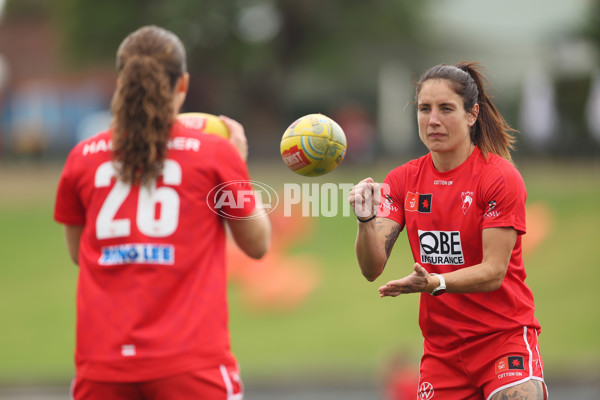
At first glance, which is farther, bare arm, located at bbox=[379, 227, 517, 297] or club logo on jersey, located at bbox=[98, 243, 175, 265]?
bare arm, located at bbox=[379, 227, 517, 297]

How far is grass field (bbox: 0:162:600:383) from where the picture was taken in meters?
23.2

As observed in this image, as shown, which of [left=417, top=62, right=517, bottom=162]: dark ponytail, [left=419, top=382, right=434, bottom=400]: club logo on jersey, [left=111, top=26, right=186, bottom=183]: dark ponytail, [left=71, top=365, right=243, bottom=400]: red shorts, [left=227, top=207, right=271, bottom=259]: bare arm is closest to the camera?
[left=71, top=365, right=243, bottom=400]: red shorts

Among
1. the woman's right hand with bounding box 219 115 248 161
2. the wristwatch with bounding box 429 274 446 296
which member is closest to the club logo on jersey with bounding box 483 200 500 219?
the wristwatch with bounding box 429 274 446 296

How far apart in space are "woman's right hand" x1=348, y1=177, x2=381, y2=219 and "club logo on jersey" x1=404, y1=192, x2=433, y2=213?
0.98 feet

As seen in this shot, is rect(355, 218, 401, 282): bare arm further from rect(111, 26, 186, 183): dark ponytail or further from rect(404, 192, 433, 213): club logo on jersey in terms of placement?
rect(111, 26, 186, 183): dark ponytail

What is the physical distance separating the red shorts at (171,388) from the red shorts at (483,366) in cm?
126

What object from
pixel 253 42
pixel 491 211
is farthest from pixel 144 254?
pixel 253 42

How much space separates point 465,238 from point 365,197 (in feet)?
1.91

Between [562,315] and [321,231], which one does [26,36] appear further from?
[562,315]

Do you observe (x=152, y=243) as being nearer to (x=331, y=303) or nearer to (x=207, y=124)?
(x=207, y=124)

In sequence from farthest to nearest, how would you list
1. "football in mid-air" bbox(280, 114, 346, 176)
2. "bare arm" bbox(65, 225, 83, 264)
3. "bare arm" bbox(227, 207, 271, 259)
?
1. "football in mid-air" bbox(280, 114, 346, 176)
2. "bare arm" bbox(65, 225, 83, 264)
3. "bare arm" bbox(227, 207, 271, 259)

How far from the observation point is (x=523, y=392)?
4242mm

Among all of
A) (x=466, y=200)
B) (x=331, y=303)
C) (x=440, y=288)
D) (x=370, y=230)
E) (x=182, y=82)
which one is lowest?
(x=331, y=303)

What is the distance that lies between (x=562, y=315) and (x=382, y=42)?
998 inches
